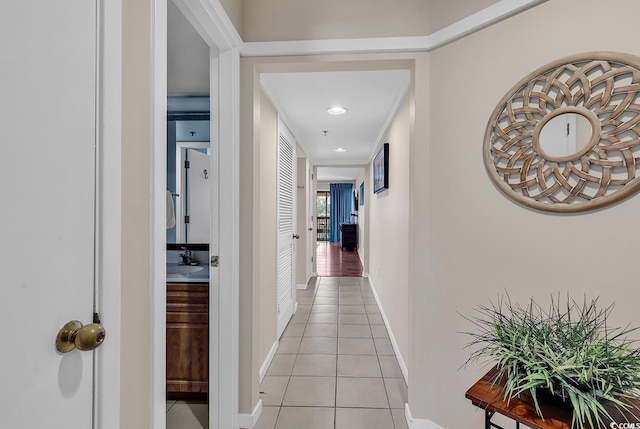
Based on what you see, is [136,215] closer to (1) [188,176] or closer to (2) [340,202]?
(1) [188,176]

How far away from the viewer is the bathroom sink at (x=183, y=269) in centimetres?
206

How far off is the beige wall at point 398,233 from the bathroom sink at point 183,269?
1555 mm

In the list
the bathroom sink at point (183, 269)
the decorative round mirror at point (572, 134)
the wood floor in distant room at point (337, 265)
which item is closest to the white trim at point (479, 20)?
the decorative round mirror at point (572, 134)

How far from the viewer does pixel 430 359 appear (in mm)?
1654

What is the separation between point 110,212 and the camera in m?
0.74

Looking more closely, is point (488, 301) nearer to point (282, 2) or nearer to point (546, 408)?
point (546, 408)

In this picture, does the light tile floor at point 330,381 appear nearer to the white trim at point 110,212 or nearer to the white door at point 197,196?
the white door at point 197,196

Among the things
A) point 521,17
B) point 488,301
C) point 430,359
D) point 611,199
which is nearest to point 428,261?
point 488,301

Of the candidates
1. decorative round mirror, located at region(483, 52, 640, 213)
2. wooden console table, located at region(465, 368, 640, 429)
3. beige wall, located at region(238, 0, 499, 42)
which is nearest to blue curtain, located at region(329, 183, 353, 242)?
beige wall, located at region(238, 0, 499, 42)

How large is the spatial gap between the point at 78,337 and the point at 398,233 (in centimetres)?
242

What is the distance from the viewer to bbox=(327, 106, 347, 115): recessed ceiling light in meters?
2.89

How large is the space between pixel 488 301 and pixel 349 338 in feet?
5.88

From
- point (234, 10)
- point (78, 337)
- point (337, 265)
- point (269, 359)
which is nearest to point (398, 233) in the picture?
point (269, 359)

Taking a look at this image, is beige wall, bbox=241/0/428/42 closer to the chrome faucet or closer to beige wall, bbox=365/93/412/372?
beige wall, bbox=365/93/412/372
